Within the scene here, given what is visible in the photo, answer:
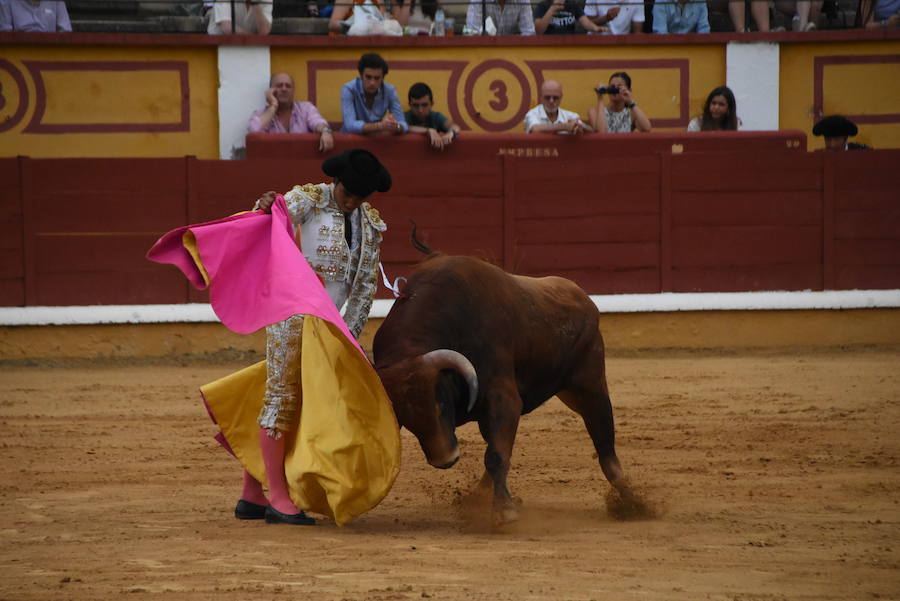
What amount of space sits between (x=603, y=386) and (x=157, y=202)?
450cm

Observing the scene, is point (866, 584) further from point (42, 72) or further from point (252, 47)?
point (42, 72)

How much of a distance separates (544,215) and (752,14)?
95.8 inches

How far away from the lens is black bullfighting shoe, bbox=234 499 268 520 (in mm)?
3891

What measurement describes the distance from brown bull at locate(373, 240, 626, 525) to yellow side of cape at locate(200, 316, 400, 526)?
3.1 inches

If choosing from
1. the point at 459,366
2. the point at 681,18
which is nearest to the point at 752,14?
the point at 681,18

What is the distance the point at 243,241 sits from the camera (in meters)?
3.79

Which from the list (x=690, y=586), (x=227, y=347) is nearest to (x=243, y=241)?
(x=690, y=586)

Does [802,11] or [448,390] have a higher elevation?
[802,11]

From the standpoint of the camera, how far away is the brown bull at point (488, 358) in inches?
144

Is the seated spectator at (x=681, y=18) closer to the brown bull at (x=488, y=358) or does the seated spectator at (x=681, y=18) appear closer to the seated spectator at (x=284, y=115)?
the seated spectator at (x=284, y=115)

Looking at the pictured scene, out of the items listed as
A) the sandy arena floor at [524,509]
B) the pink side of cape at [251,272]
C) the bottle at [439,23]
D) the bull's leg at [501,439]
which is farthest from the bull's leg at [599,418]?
the bottle at [439,23]

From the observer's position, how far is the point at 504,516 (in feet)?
12.0

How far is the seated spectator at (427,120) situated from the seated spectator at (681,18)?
192 centimetres

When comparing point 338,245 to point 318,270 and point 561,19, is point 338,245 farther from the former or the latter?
point 561,19
